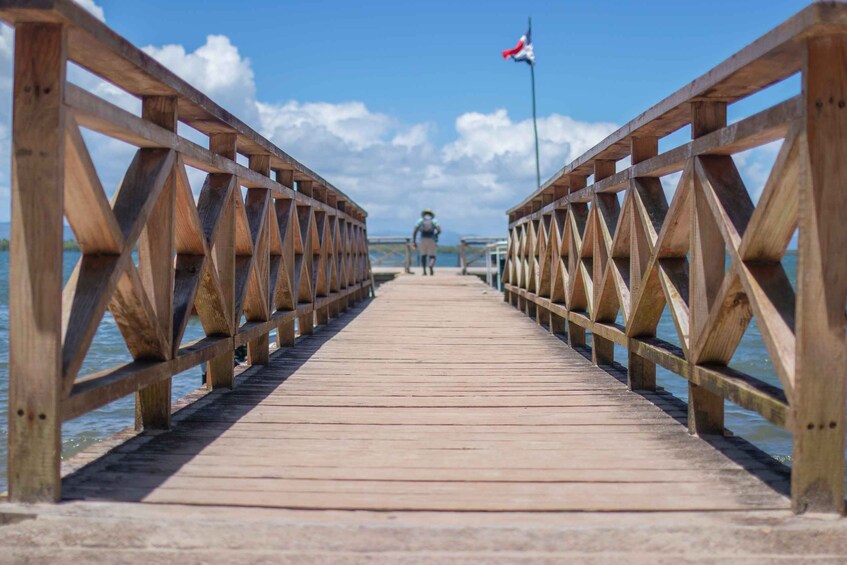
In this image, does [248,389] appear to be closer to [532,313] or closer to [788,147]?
[788,147]

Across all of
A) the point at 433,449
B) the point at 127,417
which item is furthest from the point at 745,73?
the point at 127,417

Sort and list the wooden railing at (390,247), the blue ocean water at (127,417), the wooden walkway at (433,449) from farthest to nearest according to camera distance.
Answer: the wooden railing at (390,247) < the blue ocean water at (127,417) < the wooden walkway at (433,449)

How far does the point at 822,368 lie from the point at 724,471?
0.58m

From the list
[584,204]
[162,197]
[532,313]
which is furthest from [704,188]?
[532,313]

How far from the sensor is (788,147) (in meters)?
2.09

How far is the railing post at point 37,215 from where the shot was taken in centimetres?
207

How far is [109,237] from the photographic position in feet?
7.85

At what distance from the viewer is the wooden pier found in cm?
198

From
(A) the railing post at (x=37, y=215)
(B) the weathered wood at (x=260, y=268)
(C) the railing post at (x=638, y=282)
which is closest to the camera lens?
(A) the railing post at (x=37, y=215)

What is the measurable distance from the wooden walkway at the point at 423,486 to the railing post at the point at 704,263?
0.12 metres

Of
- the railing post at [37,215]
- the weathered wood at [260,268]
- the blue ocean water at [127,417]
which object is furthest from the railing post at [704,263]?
the blue ocean water at [127,417]

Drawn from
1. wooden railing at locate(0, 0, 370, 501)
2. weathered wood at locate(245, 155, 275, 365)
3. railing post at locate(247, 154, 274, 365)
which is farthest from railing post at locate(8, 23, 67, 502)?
railing post at locate(247, 154, 274, 365)

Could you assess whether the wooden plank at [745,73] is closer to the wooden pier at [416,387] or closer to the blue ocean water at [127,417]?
the wooden pier at [416,387]

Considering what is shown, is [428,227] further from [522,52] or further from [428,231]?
[522,52]
